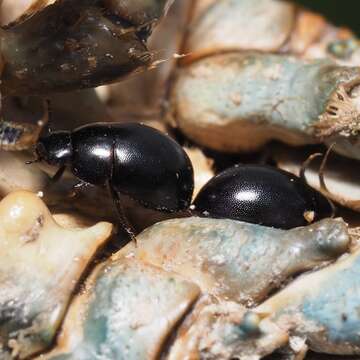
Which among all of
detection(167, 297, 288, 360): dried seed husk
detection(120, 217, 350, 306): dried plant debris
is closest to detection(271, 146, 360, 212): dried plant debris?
detection(120, 217, 350, 306): dried plant debris

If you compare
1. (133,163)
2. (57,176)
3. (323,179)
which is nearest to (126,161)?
(133,163)

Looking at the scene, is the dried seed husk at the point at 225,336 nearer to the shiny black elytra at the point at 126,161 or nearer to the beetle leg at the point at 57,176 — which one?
the shiny black elytra at the point at 126,161

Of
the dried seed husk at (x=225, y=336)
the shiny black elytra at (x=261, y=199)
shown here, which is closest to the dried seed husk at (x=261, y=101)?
the shiny black elytra at (x=261, y=199)

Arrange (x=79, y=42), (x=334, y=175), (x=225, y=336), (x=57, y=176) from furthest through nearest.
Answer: (x=334, y=175) < (x=57, y=176) < (x=79, y=42) < (x=225, y=336)

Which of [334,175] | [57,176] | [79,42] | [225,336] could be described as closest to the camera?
[225,336]

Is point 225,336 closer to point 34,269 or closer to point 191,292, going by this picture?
point 191,292

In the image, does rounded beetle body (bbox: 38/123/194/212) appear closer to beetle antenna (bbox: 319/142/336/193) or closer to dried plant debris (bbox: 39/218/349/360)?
dried plant debris (bbox: 39/218/349/360)
